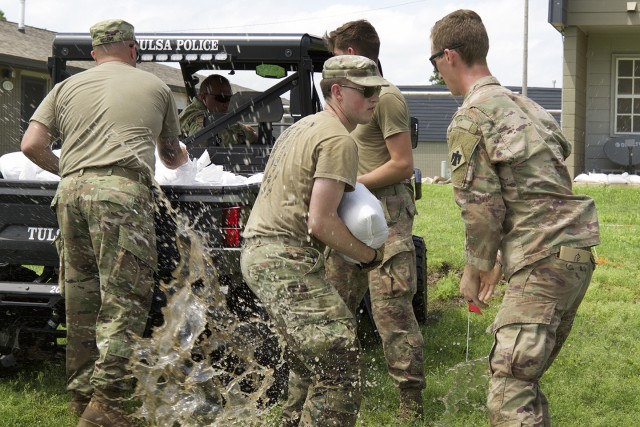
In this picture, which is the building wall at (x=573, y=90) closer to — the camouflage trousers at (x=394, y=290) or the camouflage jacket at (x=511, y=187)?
the camouflage trousers at (x=394, y=290)

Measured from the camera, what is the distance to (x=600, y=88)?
739 inches

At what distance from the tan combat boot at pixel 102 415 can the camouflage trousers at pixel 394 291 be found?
1337 mm

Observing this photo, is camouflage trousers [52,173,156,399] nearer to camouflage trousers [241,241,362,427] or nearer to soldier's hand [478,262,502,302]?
camouflage trousers [241,241,362,427]

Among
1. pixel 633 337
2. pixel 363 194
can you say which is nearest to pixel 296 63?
pixel 363 194

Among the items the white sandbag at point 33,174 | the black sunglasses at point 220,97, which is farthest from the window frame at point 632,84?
the white sandbag at point 33,174

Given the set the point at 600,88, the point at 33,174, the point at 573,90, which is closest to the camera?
the point at 33,174

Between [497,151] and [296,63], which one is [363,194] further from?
[296,63]

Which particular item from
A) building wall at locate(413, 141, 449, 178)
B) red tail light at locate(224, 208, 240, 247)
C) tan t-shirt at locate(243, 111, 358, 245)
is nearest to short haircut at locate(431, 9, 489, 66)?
tan t-shirt at locate(243, 111, 358, 245)

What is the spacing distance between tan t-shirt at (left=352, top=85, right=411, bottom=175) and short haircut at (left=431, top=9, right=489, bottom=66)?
3.84ft

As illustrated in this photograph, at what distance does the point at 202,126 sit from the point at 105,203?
2114mm

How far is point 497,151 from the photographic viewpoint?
12.8 feet

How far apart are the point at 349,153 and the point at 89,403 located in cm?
213

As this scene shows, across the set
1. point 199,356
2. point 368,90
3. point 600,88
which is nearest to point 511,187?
point 368,90

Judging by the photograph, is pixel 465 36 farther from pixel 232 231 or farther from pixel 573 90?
pixel 573 90
